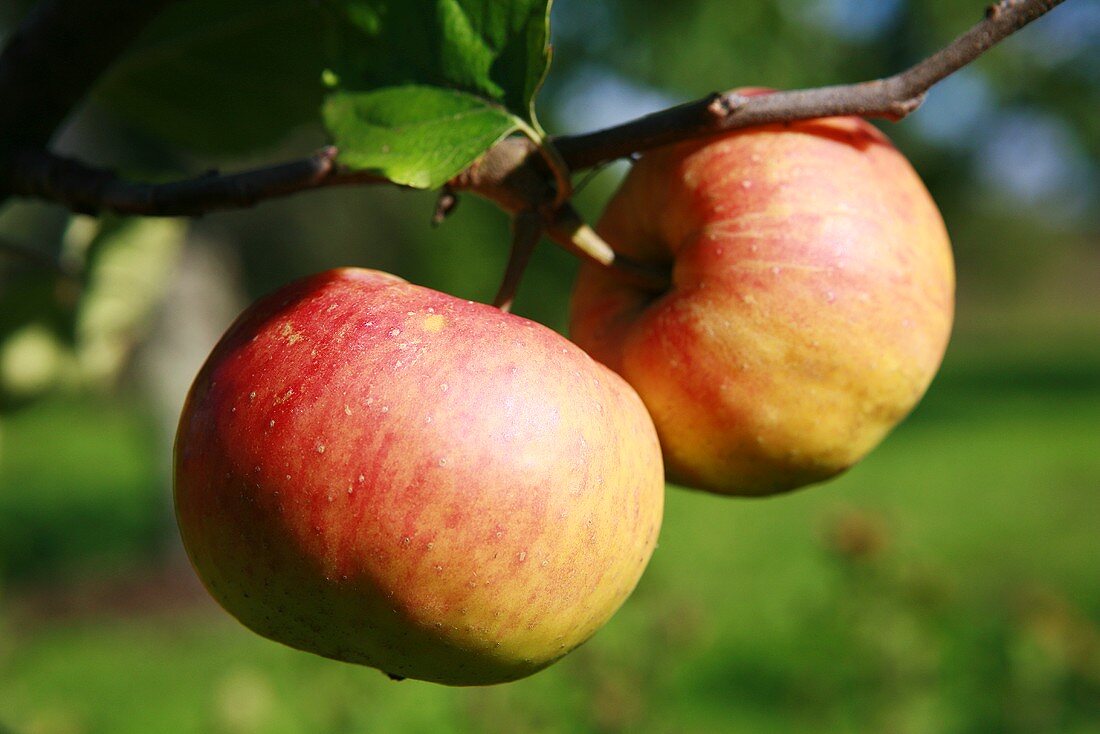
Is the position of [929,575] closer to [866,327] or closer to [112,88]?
[866,327]

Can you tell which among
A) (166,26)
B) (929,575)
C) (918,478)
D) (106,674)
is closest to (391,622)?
(166,26)

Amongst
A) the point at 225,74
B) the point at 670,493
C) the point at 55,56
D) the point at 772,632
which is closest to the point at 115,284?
the point at 225,74

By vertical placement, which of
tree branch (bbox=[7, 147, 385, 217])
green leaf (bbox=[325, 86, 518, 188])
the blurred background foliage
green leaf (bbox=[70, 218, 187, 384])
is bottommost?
the blurred background foliage

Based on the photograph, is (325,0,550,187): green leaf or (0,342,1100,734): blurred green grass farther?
(0,342,1100,734): blurred green grass

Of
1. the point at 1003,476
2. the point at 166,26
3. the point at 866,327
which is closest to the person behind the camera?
the point at 866,327

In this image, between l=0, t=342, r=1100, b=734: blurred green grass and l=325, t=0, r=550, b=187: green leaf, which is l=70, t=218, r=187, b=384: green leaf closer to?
l=0, t=342, r=1100, b=734: blurred green grass

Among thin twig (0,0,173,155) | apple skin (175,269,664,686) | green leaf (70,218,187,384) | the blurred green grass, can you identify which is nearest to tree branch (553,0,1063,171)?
apple skin (175,269,664,686)

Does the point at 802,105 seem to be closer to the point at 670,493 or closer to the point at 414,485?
the point at 414,485
